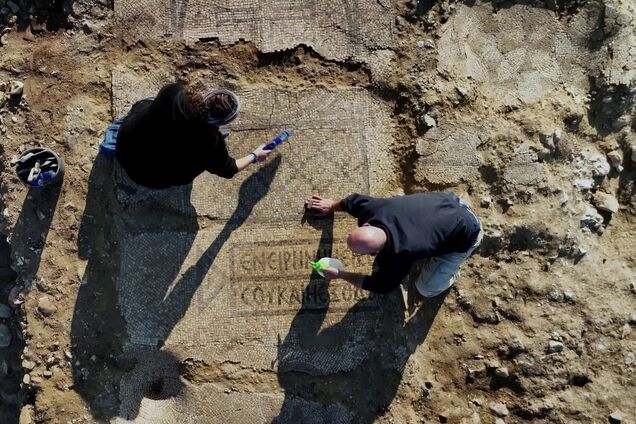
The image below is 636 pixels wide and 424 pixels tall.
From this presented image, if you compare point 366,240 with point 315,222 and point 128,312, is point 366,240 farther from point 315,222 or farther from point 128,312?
point 128,312

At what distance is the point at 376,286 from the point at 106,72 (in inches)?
110

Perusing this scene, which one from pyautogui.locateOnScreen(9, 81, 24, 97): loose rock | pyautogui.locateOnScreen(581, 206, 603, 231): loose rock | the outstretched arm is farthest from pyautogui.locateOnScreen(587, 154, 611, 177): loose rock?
pyautogui.locateOnScreen(9, 81, 24, 97): loose rock

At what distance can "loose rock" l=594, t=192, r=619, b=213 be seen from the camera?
182 inches

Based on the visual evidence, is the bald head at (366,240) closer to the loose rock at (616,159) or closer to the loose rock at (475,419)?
the loose rock at (475,419)

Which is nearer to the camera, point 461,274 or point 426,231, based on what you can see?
point 426,231

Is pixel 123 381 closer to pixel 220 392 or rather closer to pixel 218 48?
pixel 220 392

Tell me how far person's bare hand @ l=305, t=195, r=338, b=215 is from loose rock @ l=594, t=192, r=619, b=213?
2.17 m

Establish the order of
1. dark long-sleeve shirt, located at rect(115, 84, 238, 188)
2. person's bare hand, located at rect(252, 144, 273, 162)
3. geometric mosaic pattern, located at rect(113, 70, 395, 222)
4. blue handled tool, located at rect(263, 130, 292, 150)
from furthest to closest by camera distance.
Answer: geometric mosaic pattern, located at rect(113, 70, 395, 222) → blue handled tool, located at rect(263, 130, 292, 150) → person's bare hand, located at rect(252, 144, 273, 162) → dark long-sleeve shirt, located at rect(115, 84, 238, 188)

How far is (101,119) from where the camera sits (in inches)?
179

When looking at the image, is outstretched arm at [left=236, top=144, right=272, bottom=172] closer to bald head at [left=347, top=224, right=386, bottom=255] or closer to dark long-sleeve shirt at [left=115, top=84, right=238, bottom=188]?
dark long-sleeve shirt at [left=115, top=84, right=238, bottom=188]

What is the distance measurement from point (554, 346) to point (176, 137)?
3220 millimetres

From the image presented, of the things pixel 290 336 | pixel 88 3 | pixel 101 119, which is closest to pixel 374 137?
pixel 290 336

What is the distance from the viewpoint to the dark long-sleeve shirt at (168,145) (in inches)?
133

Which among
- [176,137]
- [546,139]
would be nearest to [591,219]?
[546,139]
